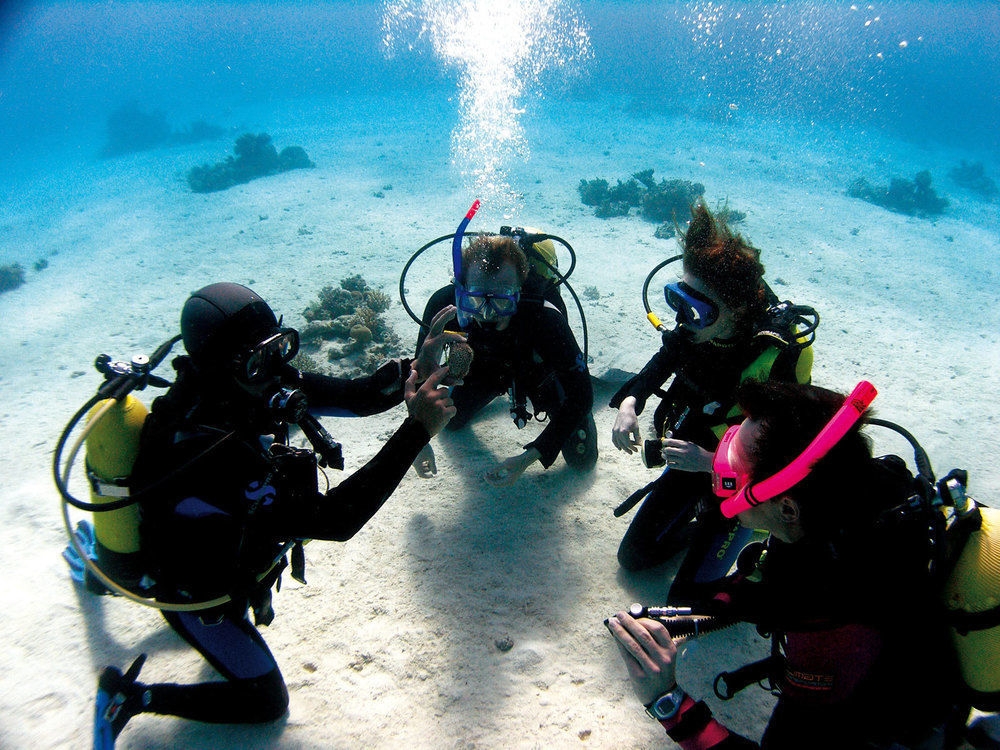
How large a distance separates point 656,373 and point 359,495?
2615 millimetres

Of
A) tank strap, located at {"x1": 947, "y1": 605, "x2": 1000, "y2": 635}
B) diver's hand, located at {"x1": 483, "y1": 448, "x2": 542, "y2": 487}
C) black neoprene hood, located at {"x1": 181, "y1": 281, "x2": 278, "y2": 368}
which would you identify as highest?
black neoprene hood, located at {"x1": 181, "y1": 281, "x2": 278, "y2": 368}

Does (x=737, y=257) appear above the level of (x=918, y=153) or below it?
below

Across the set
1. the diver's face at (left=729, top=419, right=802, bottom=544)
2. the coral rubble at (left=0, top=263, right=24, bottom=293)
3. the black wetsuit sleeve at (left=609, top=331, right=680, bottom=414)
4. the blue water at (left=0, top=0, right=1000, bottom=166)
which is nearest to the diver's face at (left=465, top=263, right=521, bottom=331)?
the black wetsuit sleeve at (left=609, top=331, right=680, bottom=414)

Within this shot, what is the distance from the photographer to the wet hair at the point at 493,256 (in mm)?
4008

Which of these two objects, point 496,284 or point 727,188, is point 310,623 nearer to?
point 496,284

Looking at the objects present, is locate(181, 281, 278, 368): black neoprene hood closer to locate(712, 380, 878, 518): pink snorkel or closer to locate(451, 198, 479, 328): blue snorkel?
locate(451, 198, 479, 328): blue snorkel

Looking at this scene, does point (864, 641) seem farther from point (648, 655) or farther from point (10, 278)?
point (10, 278)

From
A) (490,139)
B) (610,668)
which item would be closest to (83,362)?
(610,668)

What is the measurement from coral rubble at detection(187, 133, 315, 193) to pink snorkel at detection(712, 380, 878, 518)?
23.1 metres

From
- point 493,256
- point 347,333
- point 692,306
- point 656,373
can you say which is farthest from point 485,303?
point 347,333

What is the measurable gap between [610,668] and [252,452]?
2.78 meters

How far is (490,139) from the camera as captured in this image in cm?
2525

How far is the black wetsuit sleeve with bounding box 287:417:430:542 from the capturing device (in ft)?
7.39

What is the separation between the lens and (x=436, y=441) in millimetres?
5516
